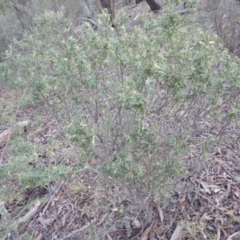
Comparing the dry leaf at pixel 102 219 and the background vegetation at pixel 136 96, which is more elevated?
the background vegetation at pixel 136 96

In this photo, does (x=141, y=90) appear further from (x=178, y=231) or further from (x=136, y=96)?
(x=178, y=231)

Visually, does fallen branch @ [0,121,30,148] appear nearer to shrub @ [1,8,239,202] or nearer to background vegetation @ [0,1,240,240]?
background vegetation @ [0,1,240,240]

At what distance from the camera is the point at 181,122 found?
3164 millimetres

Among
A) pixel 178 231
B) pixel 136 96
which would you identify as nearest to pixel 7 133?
pixel 178 231

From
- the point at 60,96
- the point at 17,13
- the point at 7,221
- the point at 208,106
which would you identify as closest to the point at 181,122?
the point at 208,106

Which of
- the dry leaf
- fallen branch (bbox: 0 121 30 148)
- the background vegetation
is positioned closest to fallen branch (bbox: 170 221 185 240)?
the background vegetation

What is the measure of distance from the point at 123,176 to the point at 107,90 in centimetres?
65

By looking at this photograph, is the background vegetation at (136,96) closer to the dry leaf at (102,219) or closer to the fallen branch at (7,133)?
the dry leaf at (102,219)

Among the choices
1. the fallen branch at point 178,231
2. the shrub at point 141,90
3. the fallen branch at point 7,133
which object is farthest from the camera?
the fallen branch at point 7,133

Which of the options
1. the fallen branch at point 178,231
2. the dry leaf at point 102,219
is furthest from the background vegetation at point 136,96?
the dry leaf at point 102,219

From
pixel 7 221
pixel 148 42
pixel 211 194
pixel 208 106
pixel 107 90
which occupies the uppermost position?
pixel 148 42

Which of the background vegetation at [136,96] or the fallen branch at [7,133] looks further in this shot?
the fallen branch at [7,133]

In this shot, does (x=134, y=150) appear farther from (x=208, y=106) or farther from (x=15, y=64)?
(x=15, y=64)

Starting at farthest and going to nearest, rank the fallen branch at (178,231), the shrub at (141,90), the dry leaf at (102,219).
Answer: the dry leaf at (102,219) < the fallen branch at (178,231) < the shrub at (141,90)
